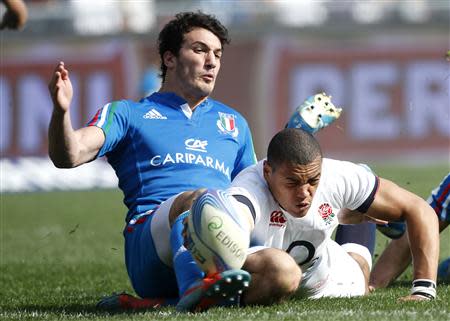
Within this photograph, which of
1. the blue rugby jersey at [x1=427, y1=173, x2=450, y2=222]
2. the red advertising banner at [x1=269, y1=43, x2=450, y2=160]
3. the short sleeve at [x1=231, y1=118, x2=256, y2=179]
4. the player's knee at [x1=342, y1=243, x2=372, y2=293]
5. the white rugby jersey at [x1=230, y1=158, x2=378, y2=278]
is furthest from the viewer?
the red advertising banner at [x1=269, y1=43, x2=450, y2=160]

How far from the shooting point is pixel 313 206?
19.6 feet

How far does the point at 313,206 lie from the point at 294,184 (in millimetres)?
296

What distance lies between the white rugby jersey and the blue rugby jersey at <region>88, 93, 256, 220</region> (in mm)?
697

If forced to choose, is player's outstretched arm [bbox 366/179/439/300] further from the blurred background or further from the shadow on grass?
the blurred background

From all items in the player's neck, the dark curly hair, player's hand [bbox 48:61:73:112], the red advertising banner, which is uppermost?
the dark curly hair

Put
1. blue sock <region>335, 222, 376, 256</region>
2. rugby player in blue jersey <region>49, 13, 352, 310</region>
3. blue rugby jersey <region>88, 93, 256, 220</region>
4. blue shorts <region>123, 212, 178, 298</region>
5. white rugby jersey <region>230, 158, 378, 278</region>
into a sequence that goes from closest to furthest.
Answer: white rugby jersey <region>230, 158, 378, 278</region>, rugby player in blue jersey <region>49, 13, 352, 310</region>, blue shorts <region>123, 212, 178, 298</region>, blue rugby jersey <region>88, 93, 256, 220</region>, blue sock <region>335, 222, 376, 256</region>

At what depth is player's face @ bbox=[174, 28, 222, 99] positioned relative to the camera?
22.6ft

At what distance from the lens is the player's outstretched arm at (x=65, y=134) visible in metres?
5.71

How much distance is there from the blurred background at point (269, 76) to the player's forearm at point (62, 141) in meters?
13.6

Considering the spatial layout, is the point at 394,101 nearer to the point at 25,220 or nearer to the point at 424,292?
the point at 25,220

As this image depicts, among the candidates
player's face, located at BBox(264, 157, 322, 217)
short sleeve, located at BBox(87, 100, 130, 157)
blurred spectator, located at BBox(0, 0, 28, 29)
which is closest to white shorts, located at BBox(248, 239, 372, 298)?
player's face, located at BBox(264, 157, 322, 217)

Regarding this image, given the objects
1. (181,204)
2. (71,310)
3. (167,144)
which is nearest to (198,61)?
(167,144)

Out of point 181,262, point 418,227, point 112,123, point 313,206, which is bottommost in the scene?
point 181,262

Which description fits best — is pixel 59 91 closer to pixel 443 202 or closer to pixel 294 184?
pixel 294 184
